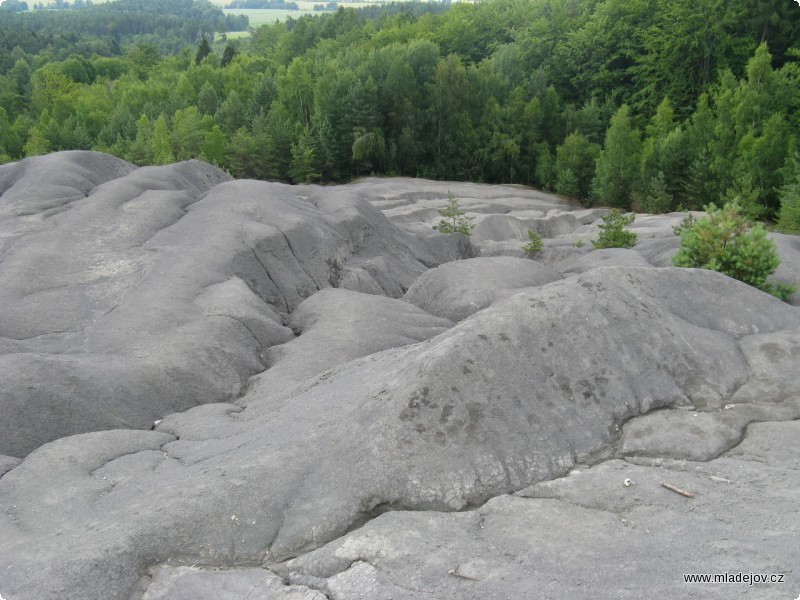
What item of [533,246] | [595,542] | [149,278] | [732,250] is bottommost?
[533,246]

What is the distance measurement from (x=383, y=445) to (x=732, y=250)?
1211 cm

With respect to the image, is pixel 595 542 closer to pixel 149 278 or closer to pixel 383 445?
pixel 383 445

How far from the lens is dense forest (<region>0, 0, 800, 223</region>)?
153 feet

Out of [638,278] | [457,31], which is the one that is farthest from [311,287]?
[457,31]

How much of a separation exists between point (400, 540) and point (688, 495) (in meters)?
3.27

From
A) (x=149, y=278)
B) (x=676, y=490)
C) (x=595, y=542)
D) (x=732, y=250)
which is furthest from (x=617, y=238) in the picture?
(x=595, y=542)

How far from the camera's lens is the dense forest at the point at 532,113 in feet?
153

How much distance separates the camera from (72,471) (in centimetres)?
1019

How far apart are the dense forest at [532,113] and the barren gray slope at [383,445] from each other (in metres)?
34.0

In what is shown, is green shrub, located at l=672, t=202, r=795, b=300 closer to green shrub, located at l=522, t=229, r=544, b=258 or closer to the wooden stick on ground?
the wooden stick on ground

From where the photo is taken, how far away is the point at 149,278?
18781mm

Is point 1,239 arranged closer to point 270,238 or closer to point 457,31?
point 270,238

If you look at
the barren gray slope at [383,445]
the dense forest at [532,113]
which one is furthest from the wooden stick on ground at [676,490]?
the dense forest at [532,113]

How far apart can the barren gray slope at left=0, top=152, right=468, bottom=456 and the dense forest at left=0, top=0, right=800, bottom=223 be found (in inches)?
871
